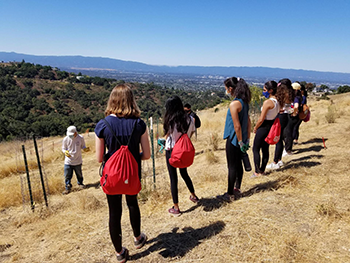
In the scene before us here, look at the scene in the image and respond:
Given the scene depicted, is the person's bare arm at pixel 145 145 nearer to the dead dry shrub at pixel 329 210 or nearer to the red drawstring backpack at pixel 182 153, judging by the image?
the red drawstring backpack at pixel 182 153

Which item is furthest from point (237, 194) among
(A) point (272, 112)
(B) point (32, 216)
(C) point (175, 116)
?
(B) point (32, 216)

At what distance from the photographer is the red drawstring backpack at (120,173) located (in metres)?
2.07

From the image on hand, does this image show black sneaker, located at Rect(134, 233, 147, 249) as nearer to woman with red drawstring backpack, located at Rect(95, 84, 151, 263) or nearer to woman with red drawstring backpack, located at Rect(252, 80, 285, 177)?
woman with red drawstring backpack, located at Rect(95, 84, 151, 263)

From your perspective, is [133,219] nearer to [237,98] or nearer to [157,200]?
[157,200]

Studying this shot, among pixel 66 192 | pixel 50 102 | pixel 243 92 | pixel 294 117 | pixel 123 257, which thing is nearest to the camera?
pixel 123 257

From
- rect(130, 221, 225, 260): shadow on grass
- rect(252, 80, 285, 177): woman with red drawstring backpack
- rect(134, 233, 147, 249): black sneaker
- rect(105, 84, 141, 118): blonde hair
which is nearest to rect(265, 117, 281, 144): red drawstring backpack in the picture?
rect(252, 80, 285, 177): woman with red drawstring backpack

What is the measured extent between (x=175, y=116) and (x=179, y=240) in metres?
1.43

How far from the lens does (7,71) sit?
59.2 metres

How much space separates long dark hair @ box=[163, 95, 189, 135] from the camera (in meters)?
2.88

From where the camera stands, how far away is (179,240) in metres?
2.75

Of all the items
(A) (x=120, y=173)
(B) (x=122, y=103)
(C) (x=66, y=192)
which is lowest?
(C) (x=66, y=192)

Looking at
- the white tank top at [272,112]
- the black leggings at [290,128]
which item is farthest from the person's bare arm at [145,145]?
the black leggings at [290,128]

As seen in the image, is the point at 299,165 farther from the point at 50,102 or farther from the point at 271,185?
the point at 50,102

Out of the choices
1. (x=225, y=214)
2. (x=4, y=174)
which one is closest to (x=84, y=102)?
(x=4, y=174)
